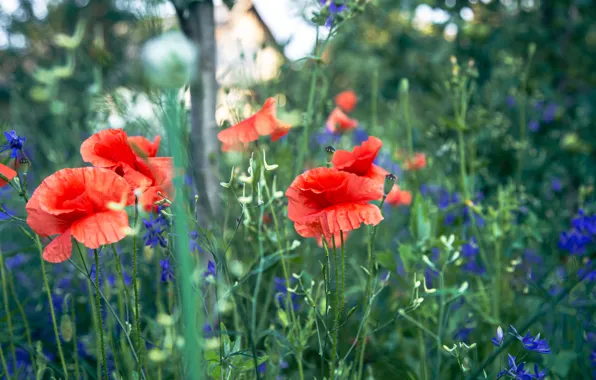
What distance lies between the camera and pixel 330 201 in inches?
34.6

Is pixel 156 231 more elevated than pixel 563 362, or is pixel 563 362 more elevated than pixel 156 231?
pixel 156 231

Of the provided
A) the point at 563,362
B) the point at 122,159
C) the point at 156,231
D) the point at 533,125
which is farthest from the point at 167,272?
the point at 533,125

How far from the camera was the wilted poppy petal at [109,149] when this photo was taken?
867 millimetres

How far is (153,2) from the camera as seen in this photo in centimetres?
105

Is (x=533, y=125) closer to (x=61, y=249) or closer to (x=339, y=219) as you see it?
(x=339, y=219)

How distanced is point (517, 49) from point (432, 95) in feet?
1.74

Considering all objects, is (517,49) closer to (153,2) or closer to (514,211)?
(514,211)

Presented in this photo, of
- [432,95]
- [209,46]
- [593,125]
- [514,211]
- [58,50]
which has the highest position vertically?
[58,50]

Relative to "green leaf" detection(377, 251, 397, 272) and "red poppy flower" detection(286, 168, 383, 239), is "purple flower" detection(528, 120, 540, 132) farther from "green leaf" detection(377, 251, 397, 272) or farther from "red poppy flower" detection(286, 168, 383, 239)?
"red poppy flower" detection(286, 168, 383, 239)

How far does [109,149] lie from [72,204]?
0.47 feet

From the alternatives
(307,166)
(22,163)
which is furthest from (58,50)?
(22,163)

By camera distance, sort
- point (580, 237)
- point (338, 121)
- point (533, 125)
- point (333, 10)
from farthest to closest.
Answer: point (533, 125) < point (338, 121) < point (580, 237) < point (333, 10)

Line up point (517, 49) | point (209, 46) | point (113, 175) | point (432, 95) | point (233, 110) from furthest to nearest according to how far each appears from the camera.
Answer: point (432, 95) → point (517, 49) → point (209, 46) → point (233, 110) → point (113, 175)

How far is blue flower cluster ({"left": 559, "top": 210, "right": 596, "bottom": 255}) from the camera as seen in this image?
4.71 feet
